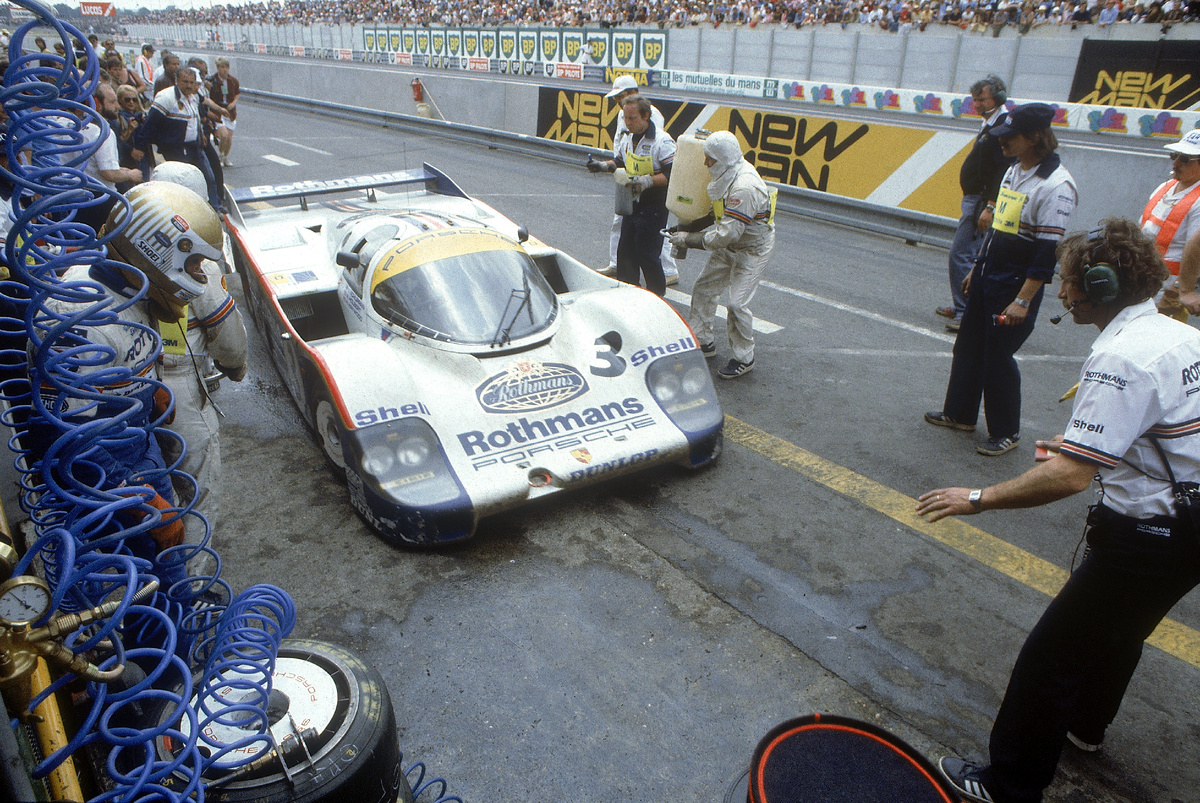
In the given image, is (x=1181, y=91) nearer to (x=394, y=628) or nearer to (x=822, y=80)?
(x=822, y=80)

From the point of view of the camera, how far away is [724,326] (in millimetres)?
6754

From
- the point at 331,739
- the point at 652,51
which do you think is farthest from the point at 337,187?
the point at 652,51

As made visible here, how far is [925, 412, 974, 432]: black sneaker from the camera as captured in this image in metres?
4.98

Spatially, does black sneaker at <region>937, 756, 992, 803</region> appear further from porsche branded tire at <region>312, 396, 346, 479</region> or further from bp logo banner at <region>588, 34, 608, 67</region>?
bp logo banner at <region>588, 34, 608, 67</region>

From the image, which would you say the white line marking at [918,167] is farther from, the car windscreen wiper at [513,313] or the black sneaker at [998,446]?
the car windscreen wiper at [513,313]

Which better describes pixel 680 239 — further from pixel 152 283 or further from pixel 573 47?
pixel 573 47

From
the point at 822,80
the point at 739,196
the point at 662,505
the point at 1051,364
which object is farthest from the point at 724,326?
the point at 822,80

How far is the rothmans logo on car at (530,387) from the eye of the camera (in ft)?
13.2

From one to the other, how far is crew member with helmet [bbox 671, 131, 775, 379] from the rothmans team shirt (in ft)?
11.0

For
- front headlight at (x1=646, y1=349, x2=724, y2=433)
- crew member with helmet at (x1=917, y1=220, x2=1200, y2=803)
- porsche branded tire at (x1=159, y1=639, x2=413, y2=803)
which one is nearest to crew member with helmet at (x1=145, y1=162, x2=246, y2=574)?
porsche branded tire at (x1=159, y1=639, x2=413, y2=803)

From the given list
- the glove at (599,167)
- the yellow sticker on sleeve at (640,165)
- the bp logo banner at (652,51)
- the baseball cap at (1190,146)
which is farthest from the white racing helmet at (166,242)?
the bp logo banner at (652,51)

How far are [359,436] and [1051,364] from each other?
17.3 ft

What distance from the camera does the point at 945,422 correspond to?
5035 millimetres

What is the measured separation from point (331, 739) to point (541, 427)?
2.30 m
